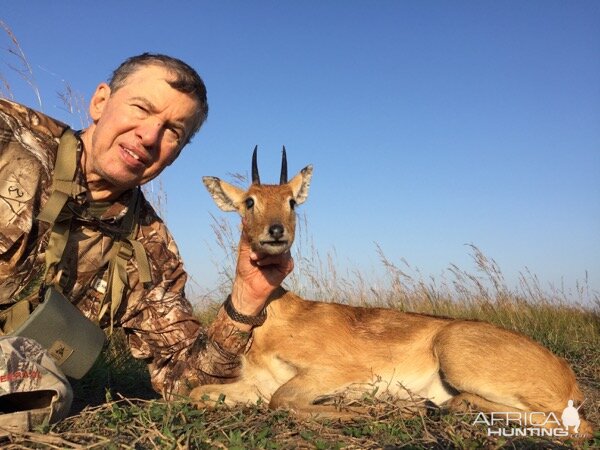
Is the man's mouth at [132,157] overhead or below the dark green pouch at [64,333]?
overhead

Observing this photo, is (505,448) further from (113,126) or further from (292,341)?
(113,126)

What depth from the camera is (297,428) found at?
12.6 feet

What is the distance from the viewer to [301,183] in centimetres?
621

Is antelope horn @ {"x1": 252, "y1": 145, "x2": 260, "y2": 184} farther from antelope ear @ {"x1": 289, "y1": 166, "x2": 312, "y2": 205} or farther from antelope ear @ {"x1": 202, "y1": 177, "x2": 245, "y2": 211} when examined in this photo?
antelope ear @ {"x1": 289, "y1": 166, "x2": 312, "y2": 205}

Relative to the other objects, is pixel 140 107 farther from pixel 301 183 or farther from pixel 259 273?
pixel 301 183

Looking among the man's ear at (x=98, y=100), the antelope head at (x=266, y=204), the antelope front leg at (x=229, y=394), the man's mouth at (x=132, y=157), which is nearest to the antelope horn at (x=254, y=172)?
the antelope head at (x=266, y=204)

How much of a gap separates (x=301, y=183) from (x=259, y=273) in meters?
1.79

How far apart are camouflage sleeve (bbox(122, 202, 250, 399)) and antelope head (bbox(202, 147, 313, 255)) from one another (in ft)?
2.61

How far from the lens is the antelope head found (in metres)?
4.67

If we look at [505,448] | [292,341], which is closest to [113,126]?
[292,341]

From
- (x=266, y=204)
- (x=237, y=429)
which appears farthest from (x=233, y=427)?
(x=266, y=204)

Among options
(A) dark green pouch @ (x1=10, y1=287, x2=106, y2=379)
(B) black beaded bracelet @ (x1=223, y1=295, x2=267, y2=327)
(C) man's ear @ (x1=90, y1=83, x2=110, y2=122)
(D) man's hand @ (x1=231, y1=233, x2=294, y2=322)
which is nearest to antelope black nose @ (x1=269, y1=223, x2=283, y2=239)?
(D) man's hand @ (x1=231, y1=233, x2=294, y2=322)

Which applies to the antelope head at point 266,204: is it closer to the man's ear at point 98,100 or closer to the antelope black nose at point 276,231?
the antelope black nose at point 276,231

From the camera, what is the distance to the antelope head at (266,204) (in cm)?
467
